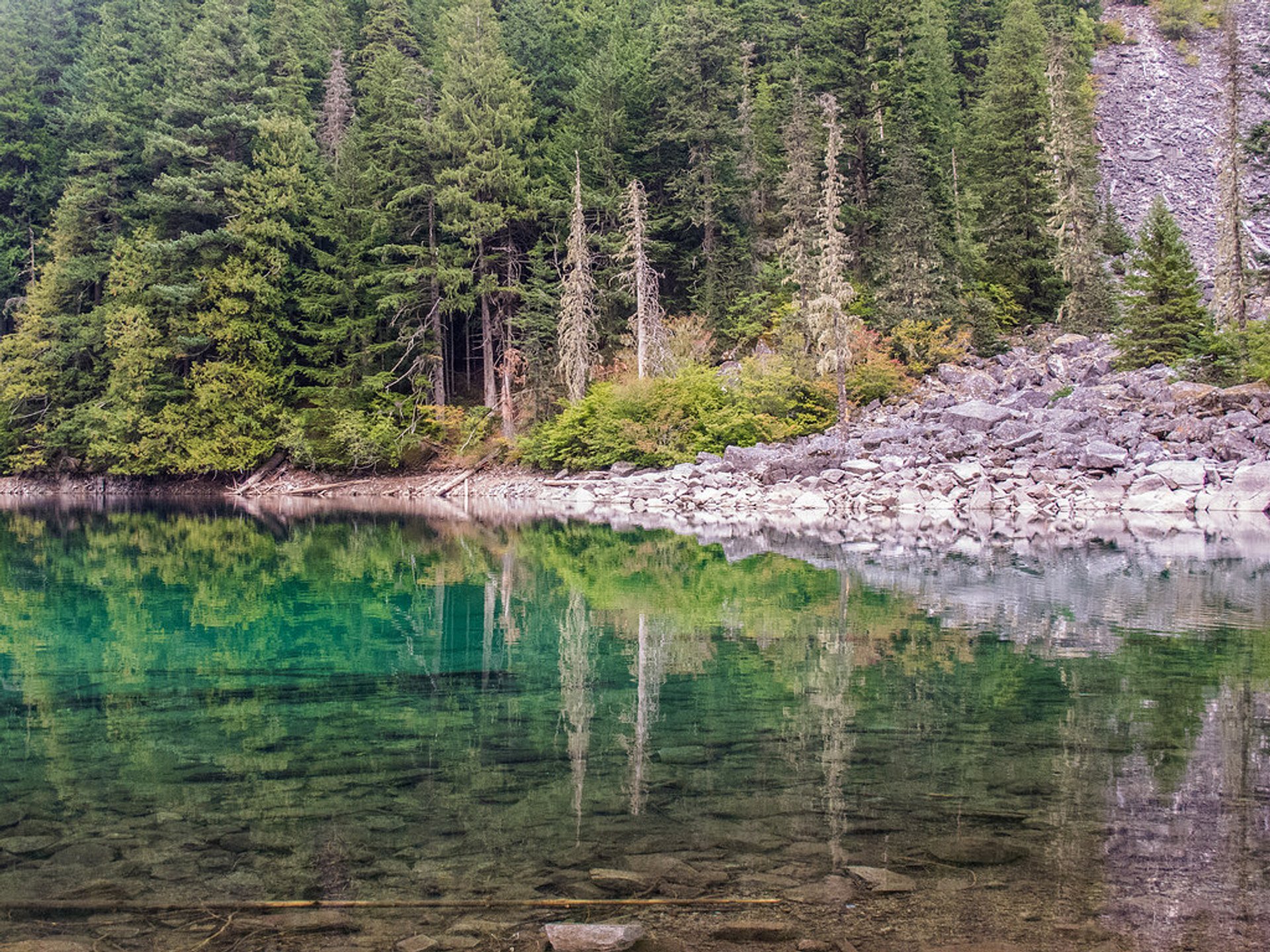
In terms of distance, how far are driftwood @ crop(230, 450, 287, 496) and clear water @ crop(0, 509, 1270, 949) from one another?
3130 cm

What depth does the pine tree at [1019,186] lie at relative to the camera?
45.2 metres

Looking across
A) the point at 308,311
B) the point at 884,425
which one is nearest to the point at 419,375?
the point at 308,311

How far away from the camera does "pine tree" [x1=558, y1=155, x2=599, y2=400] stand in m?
40.2

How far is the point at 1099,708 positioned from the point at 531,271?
38.8 m

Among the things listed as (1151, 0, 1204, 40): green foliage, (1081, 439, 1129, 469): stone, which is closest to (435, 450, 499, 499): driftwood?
(1081, 439, 1129, 469): stone

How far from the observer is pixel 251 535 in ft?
83.9

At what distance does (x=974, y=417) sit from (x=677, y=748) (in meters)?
27.7

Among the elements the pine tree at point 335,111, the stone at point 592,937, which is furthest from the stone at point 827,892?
the pine tree at point 335,111

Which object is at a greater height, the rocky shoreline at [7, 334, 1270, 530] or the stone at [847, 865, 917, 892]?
the rocky shoreline at [7, 334, 1270, 530]

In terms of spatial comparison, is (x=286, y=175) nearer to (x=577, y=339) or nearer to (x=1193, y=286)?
(x=577, y=339)

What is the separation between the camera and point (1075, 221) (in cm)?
4316

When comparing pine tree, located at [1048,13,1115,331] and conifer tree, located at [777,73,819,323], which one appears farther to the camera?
pine tree, located at [1048,13,1115,331]

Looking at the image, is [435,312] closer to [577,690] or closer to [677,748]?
[577,690]

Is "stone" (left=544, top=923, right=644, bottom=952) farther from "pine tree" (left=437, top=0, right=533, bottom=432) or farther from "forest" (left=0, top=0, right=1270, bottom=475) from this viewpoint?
"pine tree" (left=437, top=0, right=533, bottom=432)
